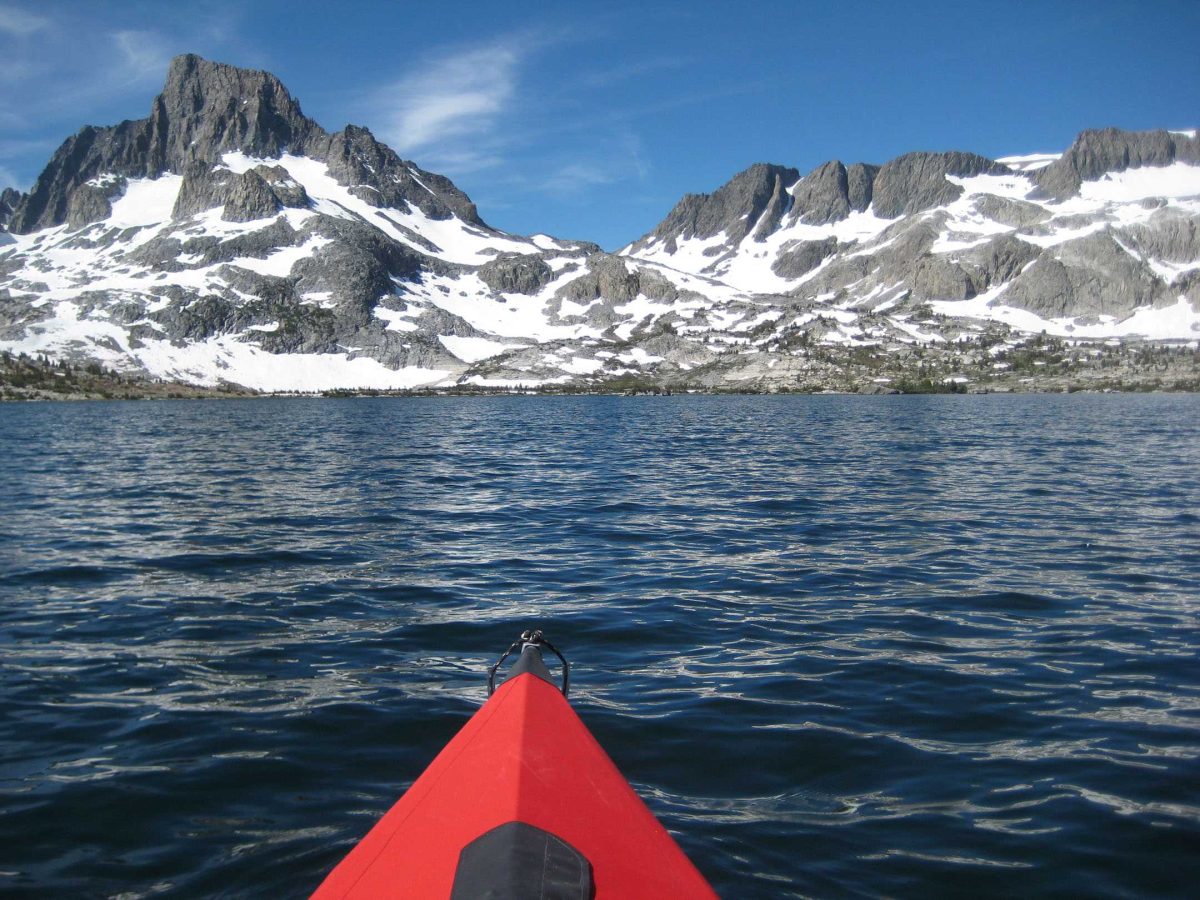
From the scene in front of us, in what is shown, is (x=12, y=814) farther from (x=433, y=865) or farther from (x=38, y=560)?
(x=38, y=560)

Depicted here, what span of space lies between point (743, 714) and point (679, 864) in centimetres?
529

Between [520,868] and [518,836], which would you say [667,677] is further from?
[520,868]

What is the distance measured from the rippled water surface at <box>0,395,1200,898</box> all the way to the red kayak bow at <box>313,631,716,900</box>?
1638 millimetres

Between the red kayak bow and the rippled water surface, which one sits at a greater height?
the red kayak bow

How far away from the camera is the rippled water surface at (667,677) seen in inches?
295

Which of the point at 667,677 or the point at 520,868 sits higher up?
the point at 520,868

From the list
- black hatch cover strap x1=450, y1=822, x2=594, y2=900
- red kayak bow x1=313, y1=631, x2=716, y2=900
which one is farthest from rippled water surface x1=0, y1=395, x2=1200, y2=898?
black hatch cover strap x1=450, y1=822, x2=594, y2=900

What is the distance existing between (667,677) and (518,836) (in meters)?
6.96

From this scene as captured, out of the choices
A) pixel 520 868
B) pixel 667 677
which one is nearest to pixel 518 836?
pixel 520 868

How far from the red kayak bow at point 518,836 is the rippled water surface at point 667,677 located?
64.5 inches

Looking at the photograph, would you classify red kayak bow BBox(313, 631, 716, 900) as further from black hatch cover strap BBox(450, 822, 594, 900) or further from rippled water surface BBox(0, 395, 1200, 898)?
rippled water surface BBox(0, 395, 1200, 898)

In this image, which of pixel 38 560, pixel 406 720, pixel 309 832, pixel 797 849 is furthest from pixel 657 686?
pixel 38 560

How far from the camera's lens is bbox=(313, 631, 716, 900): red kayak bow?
4895mm

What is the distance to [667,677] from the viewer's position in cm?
1196
